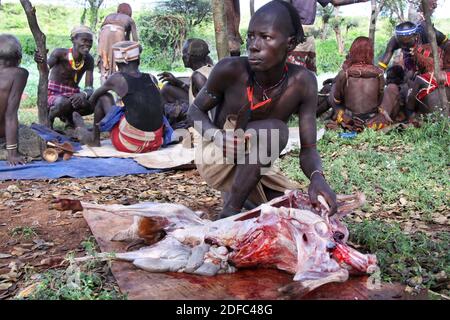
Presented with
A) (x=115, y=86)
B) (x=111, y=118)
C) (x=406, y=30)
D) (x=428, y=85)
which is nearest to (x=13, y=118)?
(x=111, y=118)

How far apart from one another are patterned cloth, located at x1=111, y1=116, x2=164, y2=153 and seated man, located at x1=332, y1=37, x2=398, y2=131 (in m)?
2.60

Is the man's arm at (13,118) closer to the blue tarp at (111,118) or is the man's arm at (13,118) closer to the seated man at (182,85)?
the blue tarp at (111,118)

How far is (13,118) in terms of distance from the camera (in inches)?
210

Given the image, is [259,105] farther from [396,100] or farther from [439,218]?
[396,100]

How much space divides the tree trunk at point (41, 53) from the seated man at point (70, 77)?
13.0 inches

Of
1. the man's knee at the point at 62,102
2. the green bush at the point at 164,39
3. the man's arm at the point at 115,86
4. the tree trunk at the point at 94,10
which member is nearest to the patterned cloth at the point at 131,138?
the man's arm at the point at 115,86

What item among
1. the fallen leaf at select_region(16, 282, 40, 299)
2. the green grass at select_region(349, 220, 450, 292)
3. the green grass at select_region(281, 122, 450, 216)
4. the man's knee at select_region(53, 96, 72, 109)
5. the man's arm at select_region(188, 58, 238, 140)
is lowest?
the green grass at select_region(281, 122, 450, 216)

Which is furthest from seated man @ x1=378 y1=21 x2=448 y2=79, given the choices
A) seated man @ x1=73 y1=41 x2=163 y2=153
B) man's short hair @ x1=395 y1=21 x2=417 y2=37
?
seated man @ x1=73 y1=41 x2=163 y2=153

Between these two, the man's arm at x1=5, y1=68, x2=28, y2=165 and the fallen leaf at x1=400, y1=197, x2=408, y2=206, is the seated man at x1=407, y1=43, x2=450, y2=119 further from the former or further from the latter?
the man's arm at x1=5, y1=68, x2=28, y2=165

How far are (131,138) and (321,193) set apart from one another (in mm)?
3712

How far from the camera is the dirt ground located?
288 centimetres

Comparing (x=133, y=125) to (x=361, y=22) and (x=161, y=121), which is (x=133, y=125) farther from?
(x=361, y=22)

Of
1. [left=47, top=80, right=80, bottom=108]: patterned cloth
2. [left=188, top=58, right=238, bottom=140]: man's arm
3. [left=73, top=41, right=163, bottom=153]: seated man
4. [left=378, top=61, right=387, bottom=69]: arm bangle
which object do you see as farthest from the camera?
[left=378, top=61, right=387, bottom=69]: arm bangle

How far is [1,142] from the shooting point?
18.9 ft
